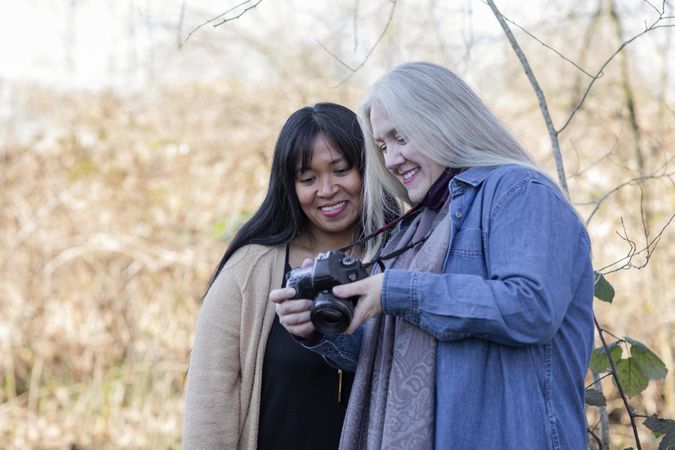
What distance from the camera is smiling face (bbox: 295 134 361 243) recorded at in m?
2.43

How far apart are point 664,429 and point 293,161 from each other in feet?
4.20

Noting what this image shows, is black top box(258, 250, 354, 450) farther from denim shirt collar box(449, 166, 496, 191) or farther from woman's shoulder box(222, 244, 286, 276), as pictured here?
denim shirt collar box(449, 166, 496, 191)

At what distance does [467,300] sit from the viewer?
1.62 m

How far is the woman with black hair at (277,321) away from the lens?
2.33 metres

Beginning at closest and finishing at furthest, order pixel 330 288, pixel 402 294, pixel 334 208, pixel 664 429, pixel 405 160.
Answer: pixel 402 294
pixel 330 288
pixel 405 160
pixel 664 429
pixel 334 208

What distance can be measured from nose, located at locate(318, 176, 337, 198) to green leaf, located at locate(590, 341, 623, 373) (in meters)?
0.92

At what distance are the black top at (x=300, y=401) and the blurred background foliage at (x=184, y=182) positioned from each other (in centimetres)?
235

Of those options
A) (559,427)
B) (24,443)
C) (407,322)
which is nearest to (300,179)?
(407,322)

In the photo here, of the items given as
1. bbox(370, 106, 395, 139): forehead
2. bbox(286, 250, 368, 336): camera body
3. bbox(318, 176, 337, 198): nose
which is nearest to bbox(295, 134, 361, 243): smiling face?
bbox(318, 176, 337, 198): nose

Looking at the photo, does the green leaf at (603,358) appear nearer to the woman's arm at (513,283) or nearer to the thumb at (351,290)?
the woman's arm at (513,283)

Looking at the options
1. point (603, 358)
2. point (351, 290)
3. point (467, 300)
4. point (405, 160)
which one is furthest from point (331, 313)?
point (603, 358)

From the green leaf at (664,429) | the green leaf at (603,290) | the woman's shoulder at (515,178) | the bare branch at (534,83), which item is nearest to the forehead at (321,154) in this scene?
the bare branch at (534,83)

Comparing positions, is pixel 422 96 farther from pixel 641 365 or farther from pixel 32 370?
pixel 32 370

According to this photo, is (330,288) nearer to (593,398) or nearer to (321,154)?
(321,154)
